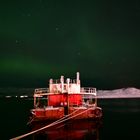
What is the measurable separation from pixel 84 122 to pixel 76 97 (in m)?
5.63

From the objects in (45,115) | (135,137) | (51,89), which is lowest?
(135,137)

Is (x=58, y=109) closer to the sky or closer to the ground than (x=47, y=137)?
closer to the sky

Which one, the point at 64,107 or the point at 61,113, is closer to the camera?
the point at 61,113

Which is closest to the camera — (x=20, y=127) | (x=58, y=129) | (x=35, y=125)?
(x=58, y=129)

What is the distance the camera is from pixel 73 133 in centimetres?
3594

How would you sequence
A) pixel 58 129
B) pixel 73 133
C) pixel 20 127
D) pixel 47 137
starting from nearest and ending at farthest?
pixel 47 137 → pixel 73 133 → pixel 58 129 → pixel 20 127

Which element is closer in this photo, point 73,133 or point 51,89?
point 73,133

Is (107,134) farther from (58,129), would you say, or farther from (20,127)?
(20,127)

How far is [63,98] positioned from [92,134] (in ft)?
38.6

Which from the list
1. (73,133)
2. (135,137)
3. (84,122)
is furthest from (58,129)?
(135,137)

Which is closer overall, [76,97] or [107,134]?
[107,134]

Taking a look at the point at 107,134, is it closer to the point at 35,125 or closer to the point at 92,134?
the point at 92,134

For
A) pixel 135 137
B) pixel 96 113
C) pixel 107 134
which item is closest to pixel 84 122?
pixel 96 113

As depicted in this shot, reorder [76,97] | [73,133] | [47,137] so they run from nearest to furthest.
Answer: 1. [47,137]
2. [73,133]
3. [76,97]
